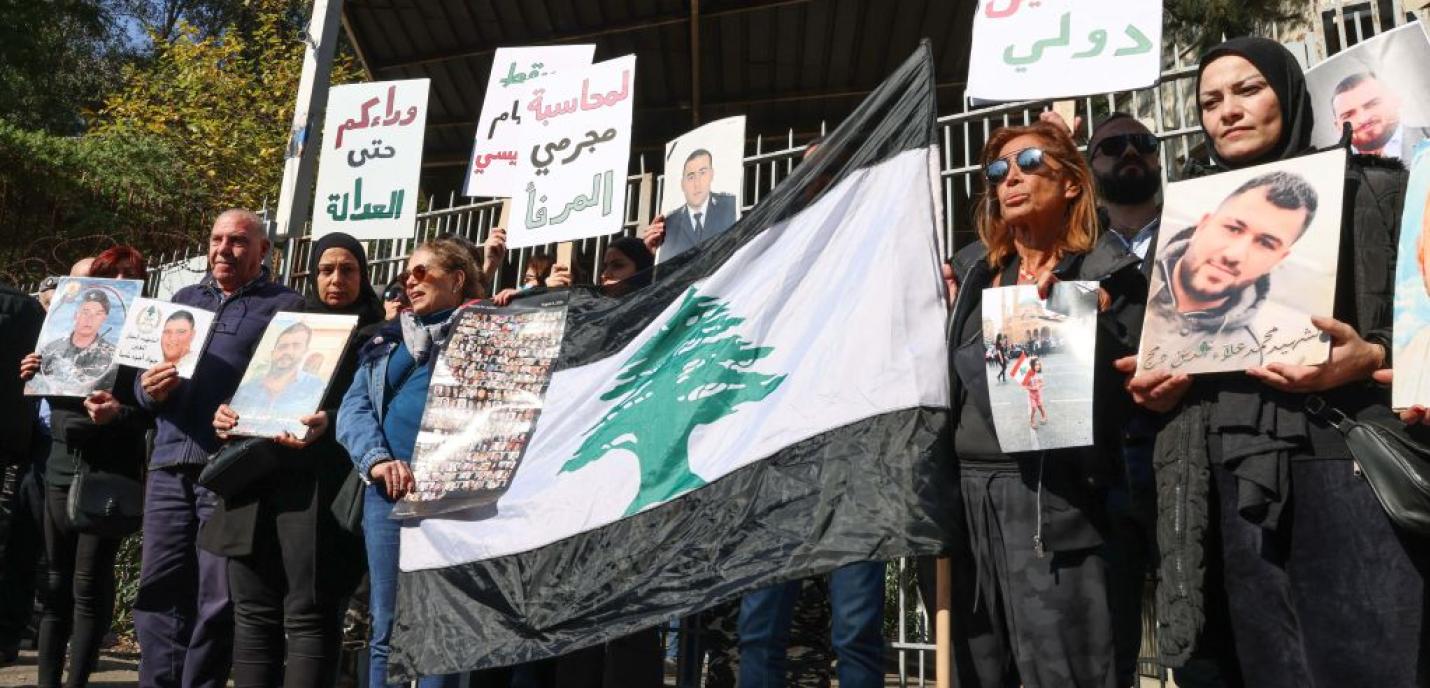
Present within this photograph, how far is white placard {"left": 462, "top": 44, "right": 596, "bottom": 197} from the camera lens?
20.5 feet

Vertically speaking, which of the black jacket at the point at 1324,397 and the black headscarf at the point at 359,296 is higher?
the black headscarf at the point at 359,296

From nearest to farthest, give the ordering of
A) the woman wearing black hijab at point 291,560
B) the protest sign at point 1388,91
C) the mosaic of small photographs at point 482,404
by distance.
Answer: the protest sign at point 1388,91, the mosaic of small photographs at point 482,404, the woman wearing black hijab at point 291,560

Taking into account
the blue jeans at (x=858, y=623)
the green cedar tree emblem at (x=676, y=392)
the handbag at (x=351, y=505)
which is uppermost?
the green cedar tree emblem at (x=676, y=392)

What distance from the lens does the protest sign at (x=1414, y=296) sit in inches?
86.1

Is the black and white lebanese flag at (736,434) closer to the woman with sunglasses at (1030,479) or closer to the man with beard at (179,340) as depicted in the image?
the woman with sunglasses at (1030,479)

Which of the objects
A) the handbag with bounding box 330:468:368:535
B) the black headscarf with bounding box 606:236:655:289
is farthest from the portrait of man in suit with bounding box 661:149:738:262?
the handbag with bounding box 330:468:368:535

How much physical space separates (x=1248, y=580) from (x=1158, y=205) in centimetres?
176

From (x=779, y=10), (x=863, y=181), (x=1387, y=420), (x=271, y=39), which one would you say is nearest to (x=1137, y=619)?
(x=1387, y=420)

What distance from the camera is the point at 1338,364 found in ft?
7.75

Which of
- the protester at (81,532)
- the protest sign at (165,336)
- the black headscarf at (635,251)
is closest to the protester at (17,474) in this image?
the protester at (81,532)

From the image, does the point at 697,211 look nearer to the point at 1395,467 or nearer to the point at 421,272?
the point at 421,272

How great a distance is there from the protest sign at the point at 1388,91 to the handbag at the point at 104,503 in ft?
15.8

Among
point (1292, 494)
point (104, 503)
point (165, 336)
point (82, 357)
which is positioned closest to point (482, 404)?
point (165, 336)

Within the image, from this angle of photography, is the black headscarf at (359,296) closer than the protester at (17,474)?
Yes
